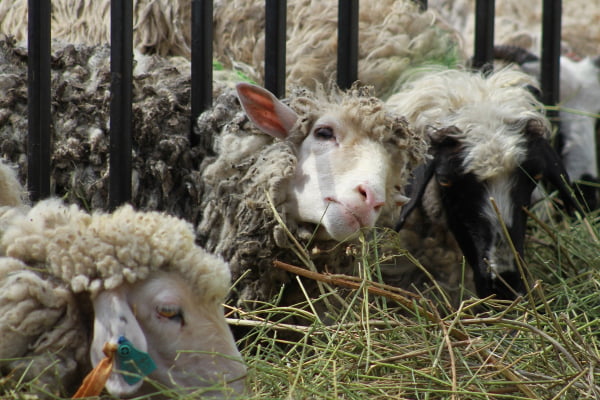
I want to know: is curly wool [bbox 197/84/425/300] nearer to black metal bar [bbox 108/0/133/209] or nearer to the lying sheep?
black metal bar [bbox 108/0/133/209]

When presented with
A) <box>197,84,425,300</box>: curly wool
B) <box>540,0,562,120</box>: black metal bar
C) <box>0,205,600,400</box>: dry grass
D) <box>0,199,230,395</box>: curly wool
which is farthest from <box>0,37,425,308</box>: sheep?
<box>540,0,562,120</box>: black metal bar

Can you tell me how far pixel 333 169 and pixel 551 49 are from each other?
1.73m

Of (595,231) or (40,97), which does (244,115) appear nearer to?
(40,97)

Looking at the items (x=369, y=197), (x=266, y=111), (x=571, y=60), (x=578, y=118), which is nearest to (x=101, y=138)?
(x=266, y=111)

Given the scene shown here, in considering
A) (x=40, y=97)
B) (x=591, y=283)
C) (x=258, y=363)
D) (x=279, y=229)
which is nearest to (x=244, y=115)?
(x=279, y=229)

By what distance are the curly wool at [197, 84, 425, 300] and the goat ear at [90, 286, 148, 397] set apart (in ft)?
3.65

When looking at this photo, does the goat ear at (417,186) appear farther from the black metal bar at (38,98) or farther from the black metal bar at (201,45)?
the black metal bar at (38,98)

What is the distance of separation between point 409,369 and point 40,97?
1.73 meters

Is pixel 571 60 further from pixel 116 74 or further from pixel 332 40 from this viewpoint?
pixel 116 74

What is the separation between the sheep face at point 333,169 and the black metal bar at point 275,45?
0.26m

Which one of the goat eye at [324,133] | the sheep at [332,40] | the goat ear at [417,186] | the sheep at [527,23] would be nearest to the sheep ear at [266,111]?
the goat eye at [324,133]

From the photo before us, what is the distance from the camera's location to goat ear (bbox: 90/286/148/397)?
183 centimetres

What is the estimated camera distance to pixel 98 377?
70.9 inches

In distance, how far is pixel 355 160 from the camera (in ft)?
9.29
